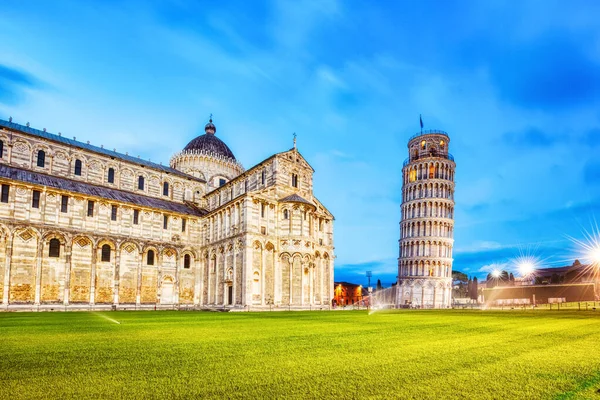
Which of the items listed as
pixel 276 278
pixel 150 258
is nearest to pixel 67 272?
pixel 150 258

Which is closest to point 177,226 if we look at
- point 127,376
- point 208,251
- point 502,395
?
point 208,251

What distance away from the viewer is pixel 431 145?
82250 millimetres

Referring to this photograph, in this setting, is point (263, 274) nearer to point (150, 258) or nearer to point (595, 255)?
point (150, 258)

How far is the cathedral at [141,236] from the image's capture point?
35656 mm

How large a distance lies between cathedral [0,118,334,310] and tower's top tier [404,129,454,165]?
1722 inches

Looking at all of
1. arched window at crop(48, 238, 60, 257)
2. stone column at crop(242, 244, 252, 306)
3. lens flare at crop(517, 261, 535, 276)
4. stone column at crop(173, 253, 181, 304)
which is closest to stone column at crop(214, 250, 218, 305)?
stone column at crop(173, 253, 181, 304)

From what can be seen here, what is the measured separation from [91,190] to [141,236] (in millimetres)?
6967

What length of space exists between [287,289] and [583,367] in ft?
116

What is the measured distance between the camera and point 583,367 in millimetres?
6973

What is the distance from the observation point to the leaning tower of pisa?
77.0m

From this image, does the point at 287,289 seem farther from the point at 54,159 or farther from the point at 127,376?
the point at 127,376

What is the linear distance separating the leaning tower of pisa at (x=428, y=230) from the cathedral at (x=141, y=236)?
3749cm

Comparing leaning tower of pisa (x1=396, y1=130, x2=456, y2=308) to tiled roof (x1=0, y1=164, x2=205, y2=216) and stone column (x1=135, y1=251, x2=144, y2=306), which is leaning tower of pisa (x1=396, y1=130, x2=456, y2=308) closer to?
tiled roof (x1=0, y1=164, x2=205, y2=216)

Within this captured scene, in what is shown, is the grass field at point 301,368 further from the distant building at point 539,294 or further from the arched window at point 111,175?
the distant building at point 539,294
